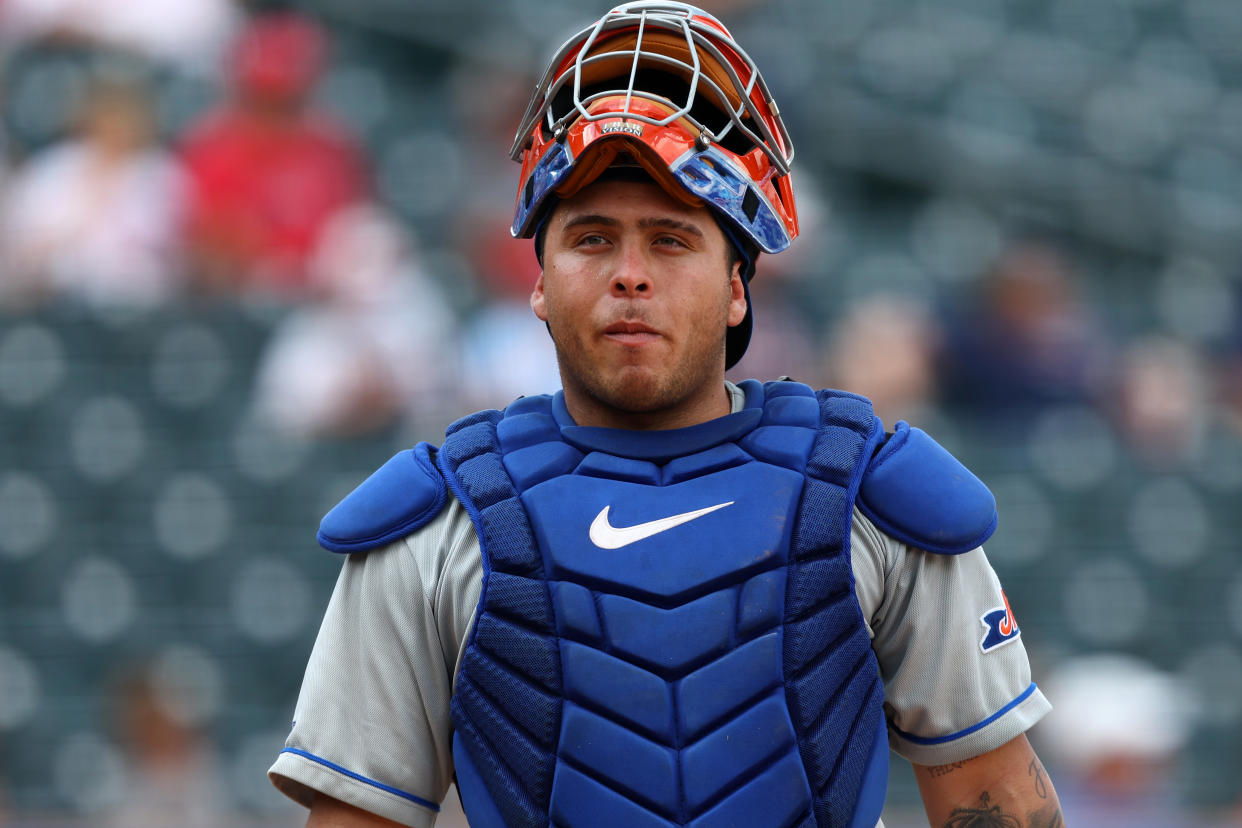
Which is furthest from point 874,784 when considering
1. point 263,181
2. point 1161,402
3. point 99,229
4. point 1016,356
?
point 99,229

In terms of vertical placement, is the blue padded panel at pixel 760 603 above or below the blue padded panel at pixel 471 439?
below

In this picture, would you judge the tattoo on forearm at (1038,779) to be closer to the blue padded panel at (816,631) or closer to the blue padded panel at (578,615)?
the blue padded panel at (816,631)

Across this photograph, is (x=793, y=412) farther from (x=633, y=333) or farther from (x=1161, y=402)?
(x=1161, y=402)

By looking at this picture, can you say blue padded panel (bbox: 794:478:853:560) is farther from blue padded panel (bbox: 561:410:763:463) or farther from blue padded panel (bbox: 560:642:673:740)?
blue padded panel (bbox: 560:642:673:740)

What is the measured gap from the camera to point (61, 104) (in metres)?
6.16

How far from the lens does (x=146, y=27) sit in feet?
20.9

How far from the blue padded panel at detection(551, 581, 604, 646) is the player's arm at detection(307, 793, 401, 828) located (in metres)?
0.36

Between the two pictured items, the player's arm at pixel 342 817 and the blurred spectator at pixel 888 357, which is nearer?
the player's arm at pixel 342 817

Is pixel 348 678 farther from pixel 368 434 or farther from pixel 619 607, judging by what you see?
pixel 368 434

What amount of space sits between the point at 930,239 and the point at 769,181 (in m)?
4.41

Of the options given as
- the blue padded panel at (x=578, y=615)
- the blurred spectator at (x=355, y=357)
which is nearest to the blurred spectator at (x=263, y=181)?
the blurred spectator at (x=355, y=357)

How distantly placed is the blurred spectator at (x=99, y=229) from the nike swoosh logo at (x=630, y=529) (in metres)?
4.28

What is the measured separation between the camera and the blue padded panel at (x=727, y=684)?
72.4 inches

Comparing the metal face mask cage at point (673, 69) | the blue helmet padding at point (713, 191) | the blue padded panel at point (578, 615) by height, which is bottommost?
the blue padded panel at point (578, 615)
